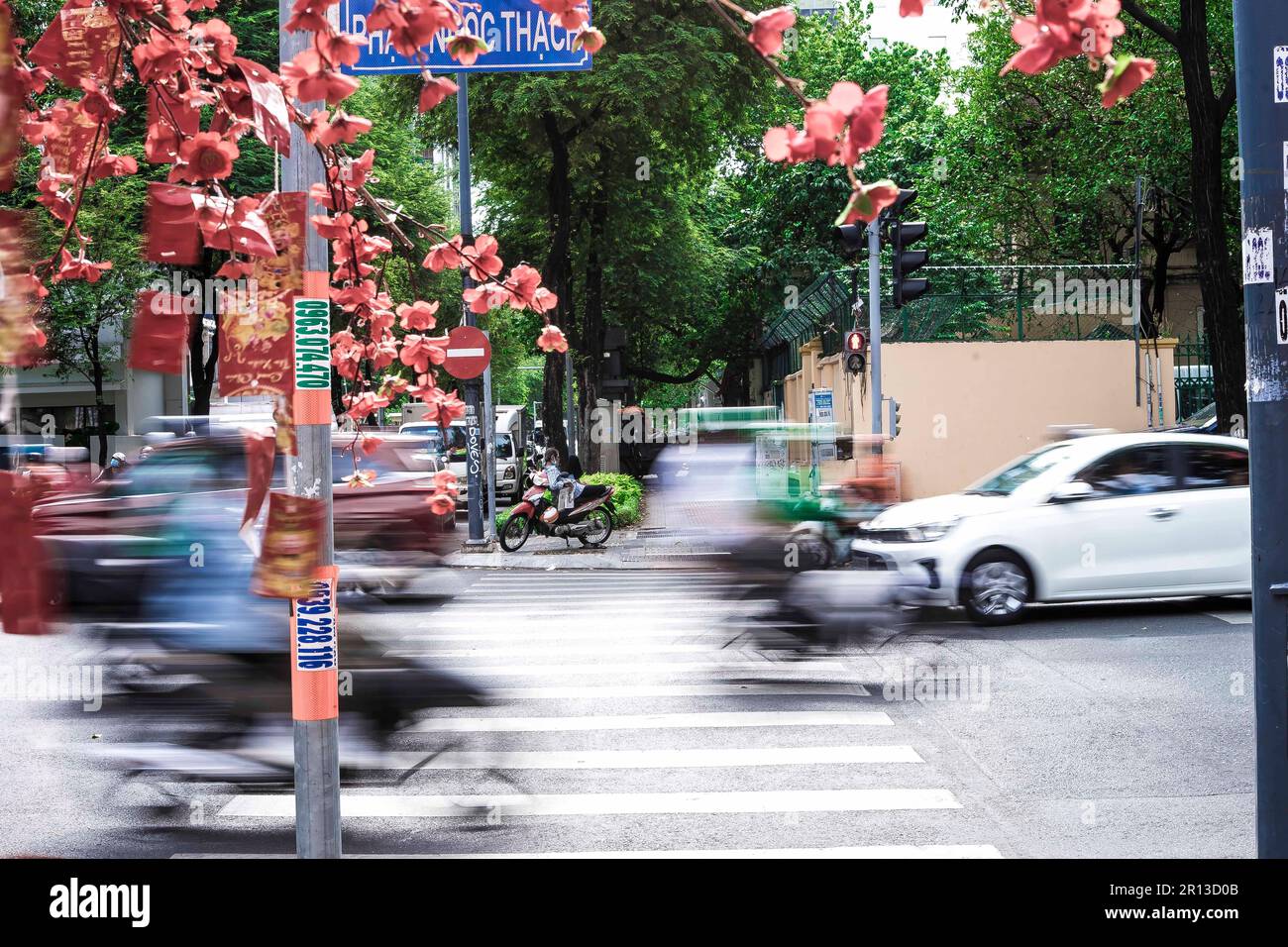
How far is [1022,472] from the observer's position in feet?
39.5

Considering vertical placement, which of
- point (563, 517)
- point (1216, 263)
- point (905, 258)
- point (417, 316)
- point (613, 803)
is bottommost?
point (613, 803)

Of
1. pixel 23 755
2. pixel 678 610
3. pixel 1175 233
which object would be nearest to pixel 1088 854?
pixel 23 755

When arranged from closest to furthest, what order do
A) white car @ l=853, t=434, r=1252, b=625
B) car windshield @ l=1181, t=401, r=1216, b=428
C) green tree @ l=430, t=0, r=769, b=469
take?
white car @ l=853, t=434, r=1252, b=625, green tree @ l=430, t=0, r=769, b=469, car windshield @ l=1181, t=401, r=1216, b=428

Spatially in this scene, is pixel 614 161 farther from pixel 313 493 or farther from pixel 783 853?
pixel 313 493

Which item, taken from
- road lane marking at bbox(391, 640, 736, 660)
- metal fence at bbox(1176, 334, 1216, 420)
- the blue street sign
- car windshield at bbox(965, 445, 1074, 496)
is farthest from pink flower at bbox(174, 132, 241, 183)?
metal fence at bbox(1176, 334, 1216, 420)

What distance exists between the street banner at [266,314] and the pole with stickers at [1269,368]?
2779mm

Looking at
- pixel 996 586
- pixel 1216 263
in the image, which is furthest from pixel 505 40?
pixel 1216 263

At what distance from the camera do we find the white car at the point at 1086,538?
11.1 m

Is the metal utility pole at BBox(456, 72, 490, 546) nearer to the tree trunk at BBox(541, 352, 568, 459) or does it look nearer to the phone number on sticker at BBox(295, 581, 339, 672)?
the tree trunk at BBox(541, 352, 568, 459)

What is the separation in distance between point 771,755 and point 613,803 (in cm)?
129

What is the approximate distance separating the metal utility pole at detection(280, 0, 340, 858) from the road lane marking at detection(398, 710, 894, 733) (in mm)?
4616

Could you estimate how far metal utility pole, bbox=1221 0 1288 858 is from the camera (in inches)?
143

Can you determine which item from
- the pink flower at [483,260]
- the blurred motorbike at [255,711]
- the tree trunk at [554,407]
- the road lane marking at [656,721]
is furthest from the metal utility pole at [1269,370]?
the tree trunk at [554,407]

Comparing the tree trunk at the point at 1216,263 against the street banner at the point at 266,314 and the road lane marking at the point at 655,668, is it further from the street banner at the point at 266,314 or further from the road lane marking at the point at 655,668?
the street banner at the point at 266,314
